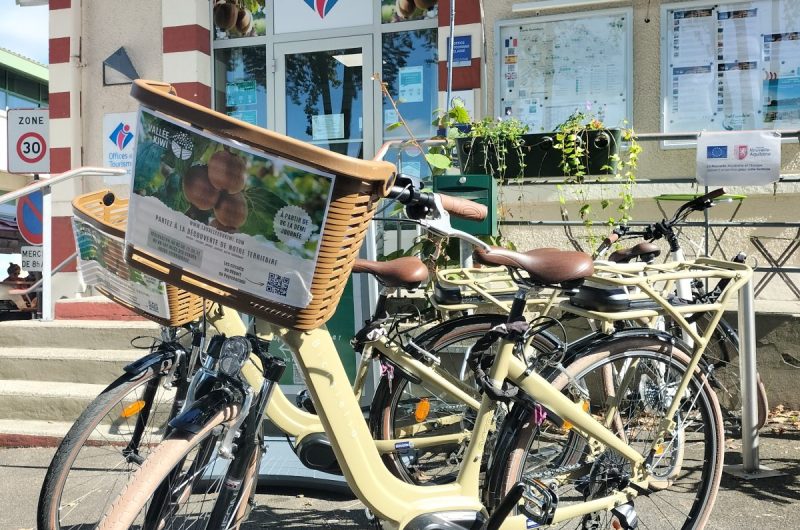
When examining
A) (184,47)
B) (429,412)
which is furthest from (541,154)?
(184,47)

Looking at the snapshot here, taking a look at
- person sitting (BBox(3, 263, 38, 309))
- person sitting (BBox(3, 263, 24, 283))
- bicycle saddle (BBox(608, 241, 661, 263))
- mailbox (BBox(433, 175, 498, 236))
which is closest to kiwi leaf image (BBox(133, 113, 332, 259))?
mailbox (BBox(433, 175, 498, 236))

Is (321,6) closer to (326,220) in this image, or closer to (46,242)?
(46,242)

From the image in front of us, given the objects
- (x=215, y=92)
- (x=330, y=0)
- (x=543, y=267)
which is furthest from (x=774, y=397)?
(x=215, y=92)

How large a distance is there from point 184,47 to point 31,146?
1.96 meters

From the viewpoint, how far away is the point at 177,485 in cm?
189

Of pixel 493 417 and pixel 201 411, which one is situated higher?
pixel 201 411

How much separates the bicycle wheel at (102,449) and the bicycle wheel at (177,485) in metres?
0.46

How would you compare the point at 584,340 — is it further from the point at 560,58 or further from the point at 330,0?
the point at 330,0

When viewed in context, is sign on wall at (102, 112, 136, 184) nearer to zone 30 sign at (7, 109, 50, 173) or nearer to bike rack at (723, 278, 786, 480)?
zone 30 sign at (7, 109, 50, 173)

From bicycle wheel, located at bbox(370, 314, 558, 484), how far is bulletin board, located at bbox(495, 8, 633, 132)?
3624mm

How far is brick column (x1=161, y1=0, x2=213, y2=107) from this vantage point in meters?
7.66

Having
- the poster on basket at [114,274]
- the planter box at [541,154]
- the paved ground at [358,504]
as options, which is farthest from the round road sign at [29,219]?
the poster on basket at [114,274]

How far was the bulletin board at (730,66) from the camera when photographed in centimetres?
580

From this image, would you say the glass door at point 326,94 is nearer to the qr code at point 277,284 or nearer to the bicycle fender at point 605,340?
the bicycle fender at point 605,340
